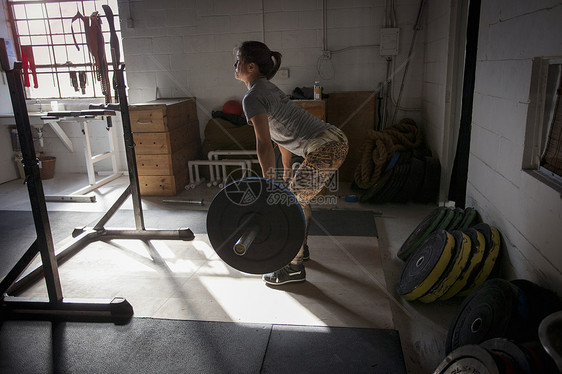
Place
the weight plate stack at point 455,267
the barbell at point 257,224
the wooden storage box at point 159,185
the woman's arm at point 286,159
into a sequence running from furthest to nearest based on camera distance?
the wooden storage box at point 159,185 < the woman's arm at point 286,159 < the weight plate stack at point 455,267 < the barbell at point 257,224

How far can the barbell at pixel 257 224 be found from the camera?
1.87m

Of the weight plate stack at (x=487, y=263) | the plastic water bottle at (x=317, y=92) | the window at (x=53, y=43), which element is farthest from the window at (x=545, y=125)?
the window at (x=53, y=43)

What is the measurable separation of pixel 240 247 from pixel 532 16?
1634mm

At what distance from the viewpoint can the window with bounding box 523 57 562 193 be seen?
69.6 inches

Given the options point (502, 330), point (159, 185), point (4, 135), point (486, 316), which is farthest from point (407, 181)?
point (4, 135)

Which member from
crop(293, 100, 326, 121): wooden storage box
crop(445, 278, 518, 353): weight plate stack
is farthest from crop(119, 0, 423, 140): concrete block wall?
crop(445, 278, 518, 353): weight plate stack

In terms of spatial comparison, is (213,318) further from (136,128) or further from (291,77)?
(291,77)

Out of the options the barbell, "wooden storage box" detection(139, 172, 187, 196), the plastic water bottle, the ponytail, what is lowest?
"wooden storage box" detection(139, 172, 187, 196)

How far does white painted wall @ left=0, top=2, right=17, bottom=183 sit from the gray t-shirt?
4406mm

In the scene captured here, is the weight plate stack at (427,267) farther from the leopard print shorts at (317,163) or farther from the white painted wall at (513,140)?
the leopard print shorts at (317,163)

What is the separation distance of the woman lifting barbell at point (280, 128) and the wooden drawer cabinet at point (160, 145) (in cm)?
230

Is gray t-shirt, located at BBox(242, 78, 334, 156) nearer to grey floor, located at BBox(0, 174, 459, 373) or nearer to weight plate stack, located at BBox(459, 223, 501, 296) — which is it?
grey floor, located at BBox(0, 174, 459, 373)

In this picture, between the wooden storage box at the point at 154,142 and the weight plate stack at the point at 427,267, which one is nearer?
the weight plate stack at the point at 427,267

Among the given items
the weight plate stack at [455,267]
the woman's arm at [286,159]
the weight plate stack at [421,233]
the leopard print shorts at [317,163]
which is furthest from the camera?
the weight plate stack at [421,233]
